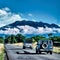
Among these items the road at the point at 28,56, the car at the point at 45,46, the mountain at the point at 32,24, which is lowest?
the road at the point at 28,56

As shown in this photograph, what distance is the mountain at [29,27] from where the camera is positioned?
22953 mm

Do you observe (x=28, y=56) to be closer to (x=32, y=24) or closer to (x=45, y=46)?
(x=45, y=46)

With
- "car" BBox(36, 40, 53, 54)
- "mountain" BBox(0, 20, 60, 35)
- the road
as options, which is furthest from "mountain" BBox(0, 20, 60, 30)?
"car" BBox(36, 40, 53, 54)

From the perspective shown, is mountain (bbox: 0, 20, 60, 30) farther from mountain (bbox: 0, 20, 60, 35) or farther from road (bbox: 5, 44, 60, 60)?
road (bbox: 5, 44, 60, 60)

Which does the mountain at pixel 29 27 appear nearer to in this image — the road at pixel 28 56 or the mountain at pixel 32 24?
the mountain at pixel 32 24

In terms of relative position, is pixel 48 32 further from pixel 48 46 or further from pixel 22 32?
pixel 48 46

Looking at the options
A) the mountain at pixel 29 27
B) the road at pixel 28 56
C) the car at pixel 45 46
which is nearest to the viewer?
the mountain at pixel 29 27

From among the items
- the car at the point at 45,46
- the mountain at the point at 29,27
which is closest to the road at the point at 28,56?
the car at the point at 45,46

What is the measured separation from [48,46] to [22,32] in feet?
35.7

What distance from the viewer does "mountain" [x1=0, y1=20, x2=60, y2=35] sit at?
75.3ft

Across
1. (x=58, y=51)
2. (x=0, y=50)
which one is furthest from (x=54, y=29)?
(x=58, y=51)

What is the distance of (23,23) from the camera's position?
23109 millimetres

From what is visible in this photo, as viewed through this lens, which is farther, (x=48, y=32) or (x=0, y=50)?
(x=0, y=50)

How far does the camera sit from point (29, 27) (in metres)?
23.1
